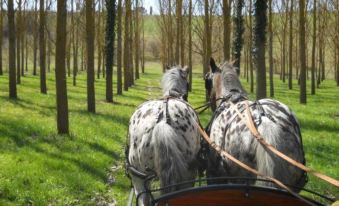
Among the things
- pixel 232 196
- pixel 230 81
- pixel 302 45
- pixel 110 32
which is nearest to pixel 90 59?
pixel 110 32

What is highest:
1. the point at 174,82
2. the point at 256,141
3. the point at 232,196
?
the point at 174,82

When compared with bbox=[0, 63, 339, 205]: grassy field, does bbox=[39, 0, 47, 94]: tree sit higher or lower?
higher

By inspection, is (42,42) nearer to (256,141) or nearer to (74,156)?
(74,156)

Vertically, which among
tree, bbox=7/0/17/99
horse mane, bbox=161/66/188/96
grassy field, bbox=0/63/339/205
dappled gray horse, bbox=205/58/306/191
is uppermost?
tree, bbox=7/0/17/99

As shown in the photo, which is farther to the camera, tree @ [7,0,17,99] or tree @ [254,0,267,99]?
tree @ [7,0,17,99]

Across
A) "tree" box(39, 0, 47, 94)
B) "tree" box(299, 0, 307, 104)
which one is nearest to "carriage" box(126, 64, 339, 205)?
"tree" box(39, 0, 47, 94)

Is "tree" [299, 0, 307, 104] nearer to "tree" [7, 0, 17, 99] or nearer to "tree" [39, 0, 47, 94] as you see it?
"tree" [39, 0, 47, 94]

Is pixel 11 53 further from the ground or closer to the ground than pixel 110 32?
closer to the ground

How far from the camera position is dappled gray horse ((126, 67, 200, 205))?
5.19 meters

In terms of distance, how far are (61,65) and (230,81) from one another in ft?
26.2

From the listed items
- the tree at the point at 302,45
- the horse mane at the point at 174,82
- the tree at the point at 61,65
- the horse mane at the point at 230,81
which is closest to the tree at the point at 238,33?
the tree at the point at 302,45

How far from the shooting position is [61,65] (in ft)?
43.8

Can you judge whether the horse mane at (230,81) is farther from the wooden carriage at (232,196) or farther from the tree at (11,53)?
the tree at (11,53)

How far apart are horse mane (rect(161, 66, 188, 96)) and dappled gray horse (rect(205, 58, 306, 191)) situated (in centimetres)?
76
